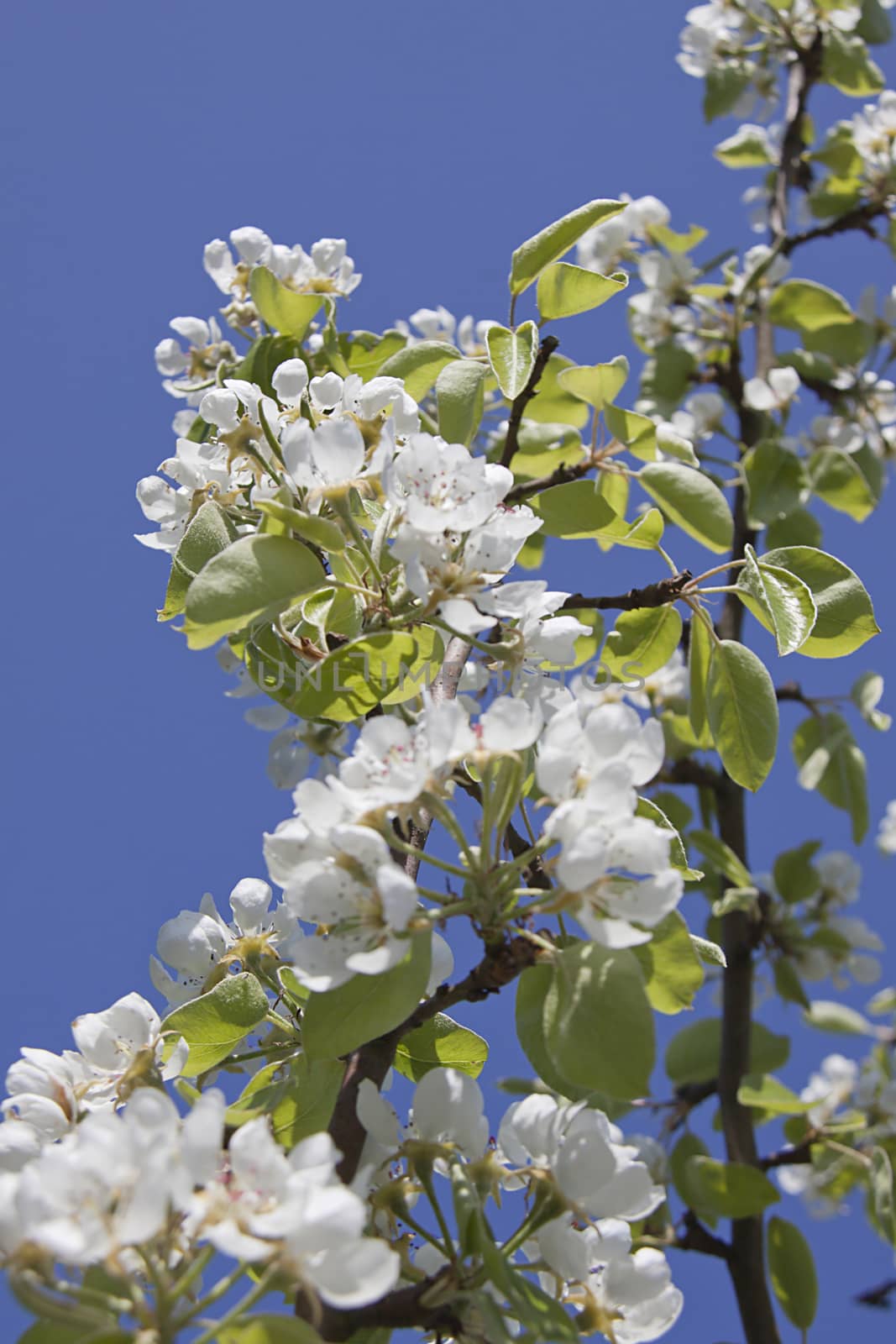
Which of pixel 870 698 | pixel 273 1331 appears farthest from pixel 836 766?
pixel 273 1331

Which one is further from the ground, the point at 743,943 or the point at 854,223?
the point at 854,223

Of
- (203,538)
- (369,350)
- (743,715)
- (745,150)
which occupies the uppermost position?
(745,150)

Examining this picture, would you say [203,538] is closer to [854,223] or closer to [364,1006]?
[364,1006]

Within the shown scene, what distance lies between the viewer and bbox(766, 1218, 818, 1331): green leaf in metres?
1.74

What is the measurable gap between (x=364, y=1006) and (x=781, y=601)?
59 centimetres

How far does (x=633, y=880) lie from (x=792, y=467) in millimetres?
1582

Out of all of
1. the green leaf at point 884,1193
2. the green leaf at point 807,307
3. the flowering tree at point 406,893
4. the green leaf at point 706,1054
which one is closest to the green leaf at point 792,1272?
the flowering tree at point 406,893

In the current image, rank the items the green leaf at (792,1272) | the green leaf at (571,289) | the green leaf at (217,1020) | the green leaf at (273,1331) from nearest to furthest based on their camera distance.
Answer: the green leaf at (273,1331) → the green leaf at (217,1020) → the green leaf at (571,289) → the green leaf at (792,1272)

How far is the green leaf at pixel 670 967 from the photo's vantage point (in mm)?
882

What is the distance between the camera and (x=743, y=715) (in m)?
Answer: 1.23

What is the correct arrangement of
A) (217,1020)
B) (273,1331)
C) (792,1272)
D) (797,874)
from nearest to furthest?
(273,1331) < (217,1020) < (792,1272) < (797,874)

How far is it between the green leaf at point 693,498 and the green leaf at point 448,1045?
64 cm

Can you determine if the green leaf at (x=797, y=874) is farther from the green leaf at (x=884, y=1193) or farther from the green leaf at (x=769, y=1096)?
the green leaf at (x=769, y=1096)

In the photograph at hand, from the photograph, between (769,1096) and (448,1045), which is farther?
(769,1096)
